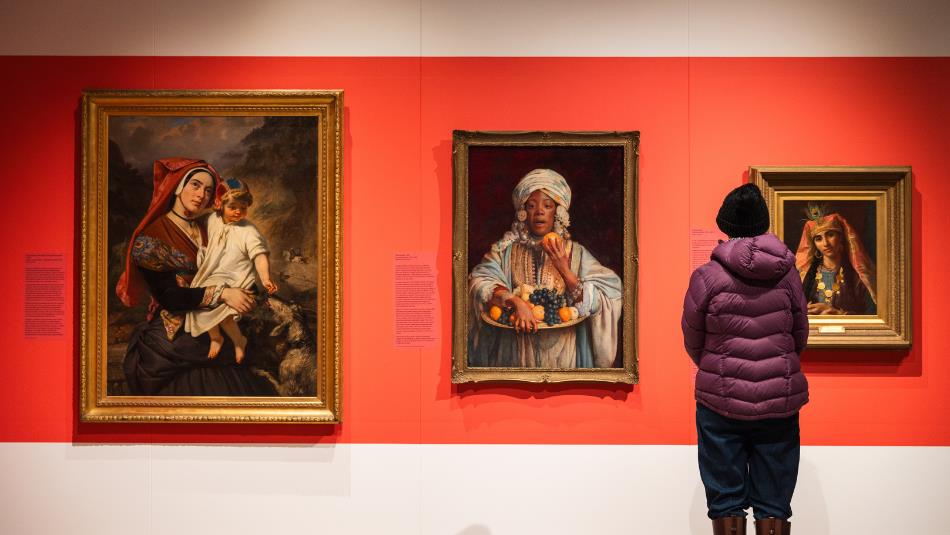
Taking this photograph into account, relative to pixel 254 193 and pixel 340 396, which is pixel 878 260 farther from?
pixel 254 193

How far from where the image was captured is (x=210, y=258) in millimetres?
4043

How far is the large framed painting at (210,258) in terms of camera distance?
159 inches

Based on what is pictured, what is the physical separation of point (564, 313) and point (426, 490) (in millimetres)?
1318

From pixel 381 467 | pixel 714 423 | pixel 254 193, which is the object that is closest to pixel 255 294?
pixel 254 193

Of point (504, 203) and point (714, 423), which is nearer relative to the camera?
point (714, 423)

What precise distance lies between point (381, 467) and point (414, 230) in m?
1.41

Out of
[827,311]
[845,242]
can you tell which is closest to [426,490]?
[827,311]

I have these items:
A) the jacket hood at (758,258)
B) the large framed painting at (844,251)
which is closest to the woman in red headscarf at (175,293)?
the jacket hood at (758,258)

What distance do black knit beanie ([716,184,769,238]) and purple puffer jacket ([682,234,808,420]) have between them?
0.19ft

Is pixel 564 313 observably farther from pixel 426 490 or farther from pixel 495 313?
pixel 426 490

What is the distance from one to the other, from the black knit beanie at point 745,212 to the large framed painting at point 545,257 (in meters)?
0.82

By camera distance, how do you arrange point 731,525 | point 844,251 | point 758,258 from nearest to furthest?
1. point 758,258
2. point 731,525
3. point 844,251

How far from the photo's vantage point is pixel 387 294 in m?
4.10

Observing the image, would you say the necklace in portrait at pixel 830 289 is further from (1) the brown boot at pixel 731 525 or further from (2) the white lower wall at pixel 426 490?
(1) the brown boot at pixel 731 525
